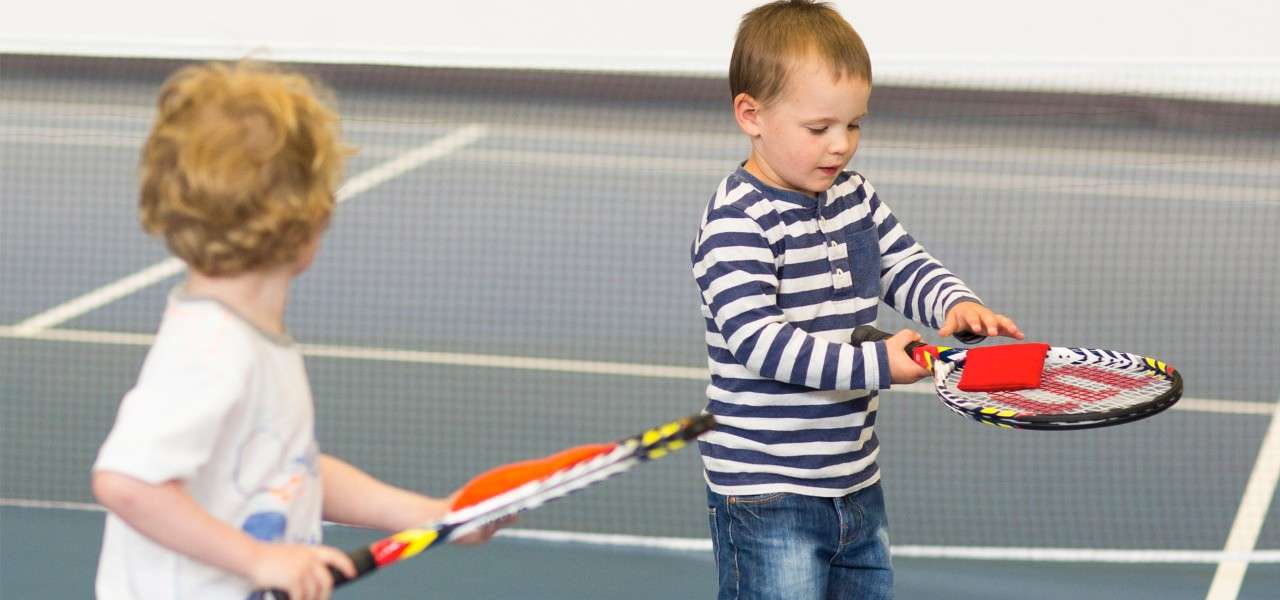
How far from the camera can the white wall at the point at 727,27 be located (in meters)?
9.85

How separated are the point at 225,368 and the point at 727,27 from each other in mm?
9345

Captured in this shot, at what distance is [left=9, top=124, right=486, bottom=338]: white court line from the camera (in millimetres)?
5543

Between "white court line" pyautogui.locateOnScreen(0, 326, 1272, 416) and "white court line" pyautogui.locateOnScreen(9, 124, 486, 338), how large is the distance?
16 cm

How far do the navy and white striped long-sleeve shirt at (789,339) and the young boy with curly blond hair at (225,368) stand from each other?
70 cm

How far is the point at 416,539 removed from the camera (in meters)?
1.66

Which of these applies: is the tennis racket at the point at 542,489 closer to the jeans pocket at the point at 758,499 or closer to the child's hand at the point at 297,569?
the child's hand at the point at 297,569

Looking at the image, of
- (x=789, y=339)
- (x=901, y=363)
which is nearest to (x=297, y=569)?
(x=789, y=339)

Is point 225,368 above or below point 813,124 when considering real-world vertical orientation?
below

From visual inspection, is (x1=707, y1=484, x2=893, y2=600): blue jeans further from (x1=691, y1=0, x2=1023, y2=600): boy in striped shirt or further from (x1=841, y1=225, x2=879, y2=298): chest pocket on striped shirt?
(x1=841, y1=225, x2=879, y2=298): chest pocket on striped shirt

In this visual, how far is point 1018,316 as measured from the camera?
19.0ft

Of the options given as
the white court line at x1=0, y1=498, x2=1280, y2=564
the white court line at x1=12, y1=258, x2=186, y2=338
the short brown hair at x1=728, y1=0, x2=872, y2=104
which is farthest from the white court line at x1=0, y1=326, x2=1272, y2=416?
the short brown hair at x1=728, y1=0, x2=872, y2=104

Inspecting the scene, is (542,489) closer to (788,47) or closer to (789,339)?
(789,339)

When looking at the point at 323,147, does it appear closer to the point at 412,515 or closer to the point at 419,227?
the point at 412,515

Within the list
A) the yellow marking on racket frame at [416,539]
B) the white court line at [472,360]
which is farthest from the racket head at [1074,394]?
the white court line at [472,360]
